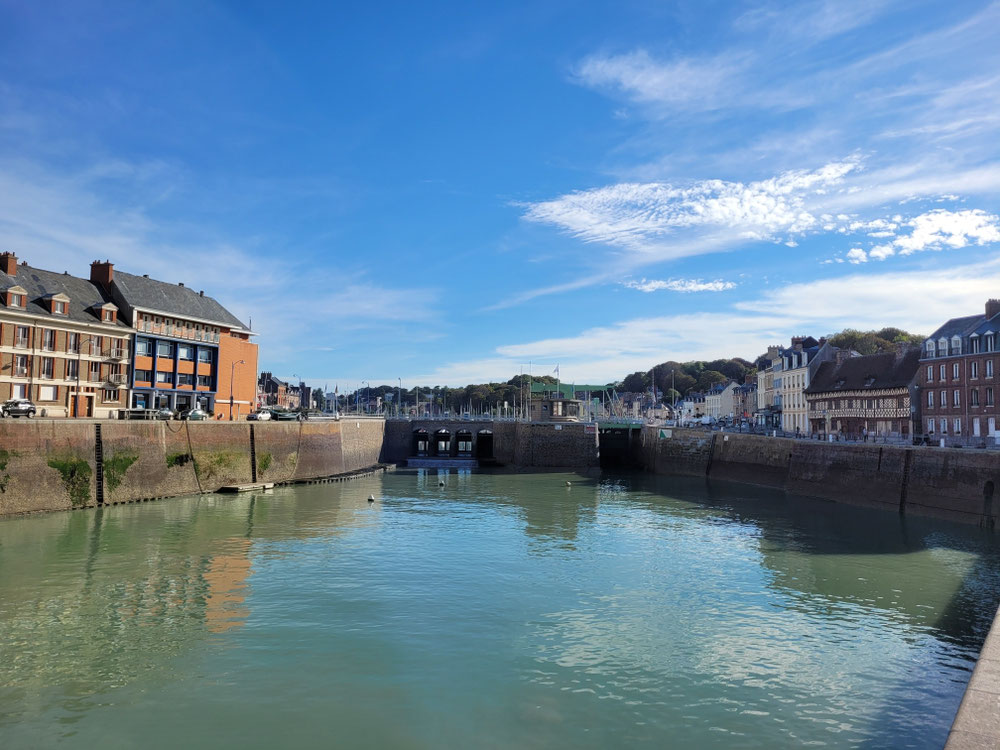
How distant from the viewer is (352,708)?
13898 millimetres

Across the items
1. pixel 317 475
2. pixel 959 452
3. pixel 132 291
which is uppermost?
pixel 132 291

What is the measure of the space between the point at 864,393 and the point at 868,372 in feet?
8.93

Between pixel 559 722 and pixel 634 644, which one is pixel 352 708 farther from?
pixel 634 644

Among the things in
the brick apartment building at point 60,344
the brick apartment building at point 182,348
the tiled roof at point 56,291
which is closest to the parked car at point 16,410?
the brick apartment building at point 60,344

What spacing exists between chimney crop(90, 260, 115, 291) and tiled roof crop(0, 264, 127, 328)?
24.8 inches

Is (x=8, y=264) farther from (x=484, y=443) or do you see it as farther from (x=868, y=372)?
(x=868, y=372)

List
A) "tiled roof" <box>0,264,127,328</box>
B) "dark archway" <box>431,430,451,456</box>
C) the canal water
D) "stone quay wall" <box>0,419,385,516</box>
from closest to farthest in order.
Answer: the canal water, "stone quay wall" <box>0,419,385,516</box>, "tiled roof" <box>0,264,127,328</box>, "dark archway" <box>431,430,451,456</box>

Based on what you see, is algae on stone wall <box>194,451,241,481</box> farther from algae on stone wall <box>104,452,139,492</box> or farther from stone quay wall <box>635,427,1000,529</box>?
stone quay wall <box>635,427,1000,529</box>

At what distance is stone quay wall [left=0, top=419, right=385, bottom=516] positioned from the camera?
115 ft

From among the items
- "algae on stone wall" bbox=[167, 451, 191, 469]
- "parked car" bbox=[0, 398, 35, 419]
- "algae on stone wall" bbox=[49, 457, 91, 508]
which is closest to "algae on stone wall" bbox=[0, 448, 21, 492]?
"algae on stone wall" bbox=[49, 457, 91, 508]

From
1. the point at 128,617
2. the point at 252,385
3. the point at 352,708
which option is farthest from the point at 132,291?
the point at 352,708

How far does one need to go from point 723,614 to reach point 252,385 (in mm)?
66188

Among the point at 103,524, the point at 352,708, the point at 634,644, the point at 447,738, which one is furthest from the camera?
the point at 103,524

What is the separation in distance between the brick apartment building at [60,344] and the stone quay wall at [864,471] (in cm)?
5489
